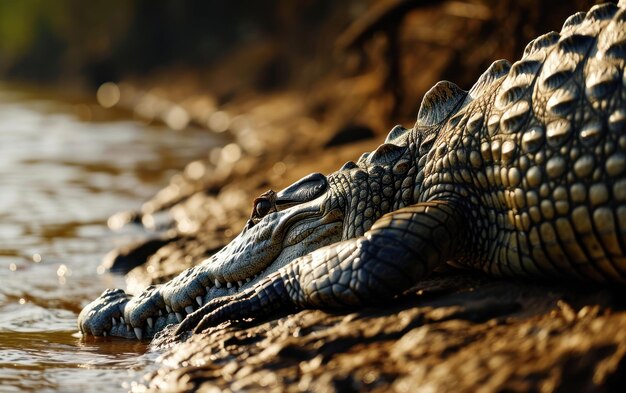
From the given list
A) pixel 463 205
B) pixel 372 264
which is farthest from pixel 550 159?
pixel 372 264

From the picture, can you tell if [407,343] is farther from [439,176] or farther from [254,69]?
[254,69]

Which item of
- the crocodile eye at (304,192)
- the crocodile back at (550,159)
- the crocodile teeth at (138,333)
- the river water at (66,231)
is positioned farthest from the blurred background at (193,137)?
the crocodile back at (550,159)

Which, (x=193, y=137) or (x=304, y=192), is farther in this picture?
(x=193, y=137)

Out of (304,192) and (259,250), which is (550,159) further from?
(259,250)

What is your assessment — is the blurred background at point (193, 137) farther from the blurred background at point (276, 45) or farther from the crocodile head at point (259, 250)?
the crocodile head at point (259, 250)

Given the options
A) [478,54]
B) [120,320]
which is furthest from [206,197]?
[120,320]

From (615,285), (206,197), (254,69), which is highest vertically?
(254,69)
